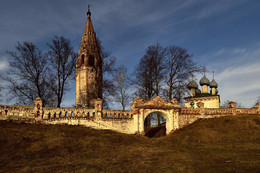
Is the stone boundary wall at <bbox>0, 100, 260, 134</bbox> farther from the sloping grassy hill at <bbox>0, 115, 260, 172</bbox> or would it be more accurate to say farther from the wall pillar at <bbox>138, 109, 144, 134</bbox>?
the sloping grassy hill at <bbox>0, 115, 260, 172</bbox>

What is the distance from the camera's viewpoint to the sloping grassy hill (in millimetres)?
8484

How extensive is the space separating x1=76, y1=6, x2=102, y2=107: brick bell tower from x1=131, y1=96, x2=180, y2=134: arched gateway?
702cm

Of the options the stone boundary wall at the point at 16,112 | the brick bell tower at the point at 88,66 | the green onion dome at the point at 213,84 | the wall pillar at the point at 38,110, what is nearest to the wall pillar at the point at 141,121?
the brick bell tower at the point at 88,66

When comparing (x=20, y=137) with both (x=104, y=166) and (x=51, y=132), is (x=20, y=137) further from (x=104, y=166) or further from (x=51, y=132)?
(x=104, y=166)

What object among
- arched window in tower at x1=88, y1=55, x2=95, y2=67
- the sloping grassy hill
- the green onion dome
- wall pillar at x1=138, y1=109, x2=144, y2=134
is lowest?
the sloping grassy hill

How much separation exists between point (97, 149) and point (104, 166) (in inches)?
122

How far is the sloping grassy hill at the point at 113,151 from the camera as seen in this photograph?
8484mm

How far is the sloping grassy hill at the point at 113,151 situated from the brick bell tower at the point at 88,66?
31.5 ft

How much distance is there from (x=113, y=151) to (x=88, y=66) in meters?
16.0

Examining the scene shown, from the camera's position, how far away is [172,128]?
18609 millimetres

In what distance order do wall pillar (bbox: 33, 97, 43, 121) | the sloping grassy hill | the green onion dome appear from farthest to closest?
the green onion dome → wall pillar (bbox: 33, 97, 43, 121) → the sloping grassy hill

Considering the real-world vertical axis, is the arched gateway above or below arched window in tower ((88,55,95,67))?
below

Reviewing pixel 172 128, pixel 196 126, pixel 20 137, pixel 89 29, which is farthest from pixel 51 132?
pixel 89 29

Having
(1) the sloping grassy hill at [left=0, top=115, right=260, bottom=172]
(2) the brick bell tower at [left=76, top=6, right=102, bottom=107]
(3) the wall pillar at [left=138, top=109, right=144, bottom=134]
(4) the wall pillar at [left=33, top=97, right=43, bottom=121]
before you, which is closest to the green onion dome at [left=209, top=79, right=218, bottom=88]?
(2) the brick bell tower at [left=76, top=6, right=102, bottom=107]
